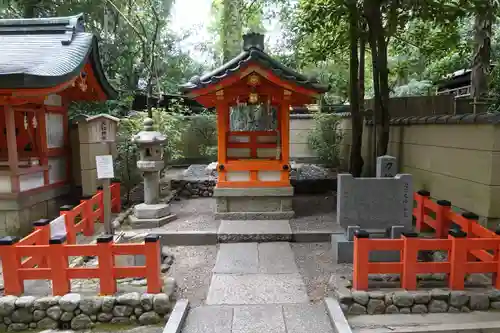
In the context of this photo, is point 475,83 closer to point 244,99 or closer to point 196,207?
point 244,99

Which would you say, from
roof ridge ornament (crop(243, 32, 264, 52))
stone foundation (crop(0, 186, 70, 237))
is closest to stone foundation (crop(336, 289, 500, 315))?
roof ridge ornament (crop(243, 32, 264, 52))

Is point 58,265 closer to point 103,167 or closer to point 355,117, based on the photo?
point 103,167

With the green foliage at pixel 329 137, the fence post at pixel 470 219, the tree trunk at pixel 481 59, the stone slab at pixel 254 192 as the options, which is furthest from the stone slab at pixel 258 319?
the green foliage at pixel 329 137

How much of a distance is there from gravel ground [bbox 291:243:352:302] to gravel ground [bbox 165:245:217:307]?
1496mm

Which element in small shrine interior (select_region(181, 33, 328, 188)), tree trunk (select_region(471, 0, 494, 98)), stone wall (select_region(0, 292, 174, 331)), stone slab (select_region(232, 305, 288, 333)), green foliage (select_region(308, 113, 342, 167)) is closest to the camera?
stone slab (select_region(232, 305, 288, 333))

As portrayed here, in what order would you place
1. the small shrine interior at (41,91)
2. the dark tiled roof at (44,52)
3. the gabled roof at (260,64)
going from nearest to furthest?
the dark tiled roof at (44,52)
the small shrine interior at (41,91)
the gabled roof at (260,64)

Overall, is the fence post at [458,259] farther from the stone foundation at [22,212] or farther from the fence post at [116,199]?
the stone foundation at [22,212]

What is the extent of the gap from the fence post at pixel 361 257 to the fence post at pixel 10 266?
168 inches

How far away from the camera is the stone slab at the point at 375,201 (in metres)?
5.61

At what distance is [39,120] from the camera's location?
8242 millimetres

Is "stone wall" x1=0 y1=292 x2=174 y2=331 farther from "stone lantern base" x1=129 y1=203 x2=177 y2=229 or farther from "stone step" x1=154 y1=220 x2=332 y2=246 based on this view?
"stone lantern base" x1=129 y1=203 x2=177 y2=229

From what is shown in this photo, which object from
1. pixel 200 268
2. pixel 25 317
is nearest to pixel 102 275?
pixel 25 317

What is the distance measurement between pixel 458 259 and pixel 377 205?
1.49 m

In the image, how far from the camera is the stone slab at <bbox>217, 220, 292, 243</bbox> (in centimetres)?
690
